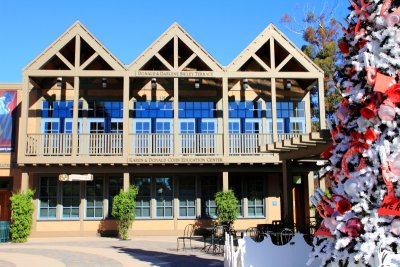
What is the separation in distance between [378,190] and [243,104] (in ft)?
51.7

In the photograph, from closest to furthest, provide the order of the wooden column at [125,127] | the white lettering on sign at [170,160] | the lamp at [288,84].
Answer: the white lettering on sign at [170,160] < the wooden column at [125,127] < the lamp at [288,84]

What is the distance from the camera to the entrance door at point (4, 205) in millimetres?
19828

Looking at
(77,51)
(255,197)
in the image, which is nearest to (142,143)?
(77,51)

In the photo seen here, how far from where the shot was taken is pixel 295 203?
2066 cm

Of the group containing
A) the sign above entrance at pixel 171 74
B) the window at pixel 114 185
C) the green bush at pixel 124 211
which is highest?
the sign above entrance at pixel 171 74

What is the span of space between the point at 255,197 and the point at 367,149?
600 inches

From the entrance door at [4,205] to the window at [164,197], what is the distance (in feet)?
22.2

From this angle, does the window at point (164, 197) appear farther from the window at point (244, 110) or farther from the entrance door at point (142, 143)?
the window at point (244, 110)

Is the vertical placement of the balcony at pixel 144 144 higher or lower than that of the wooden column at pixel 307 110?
lower

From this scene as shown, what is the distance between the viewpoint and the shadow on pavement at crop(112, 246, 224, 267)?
10.7 meters

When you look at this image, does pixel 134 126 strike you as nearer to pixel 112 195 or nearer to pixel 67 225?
pixel 112 195

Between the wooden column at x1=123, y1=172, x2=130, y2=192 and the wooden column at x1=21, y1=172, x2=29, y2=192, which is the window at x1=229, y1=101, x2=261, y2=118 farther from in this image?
the wooden column at x1=21, y1=172, x2=29, y2=192


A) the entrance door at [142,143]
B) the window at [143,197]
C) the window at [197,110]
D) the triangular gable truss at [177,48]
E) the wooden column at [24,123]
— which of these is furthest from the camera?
the window at [197,110]

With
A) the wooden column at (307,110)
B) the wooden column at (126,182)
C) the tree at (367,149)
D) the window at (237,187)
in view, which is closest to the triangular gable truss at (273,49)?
the wooden column at (307,110)
